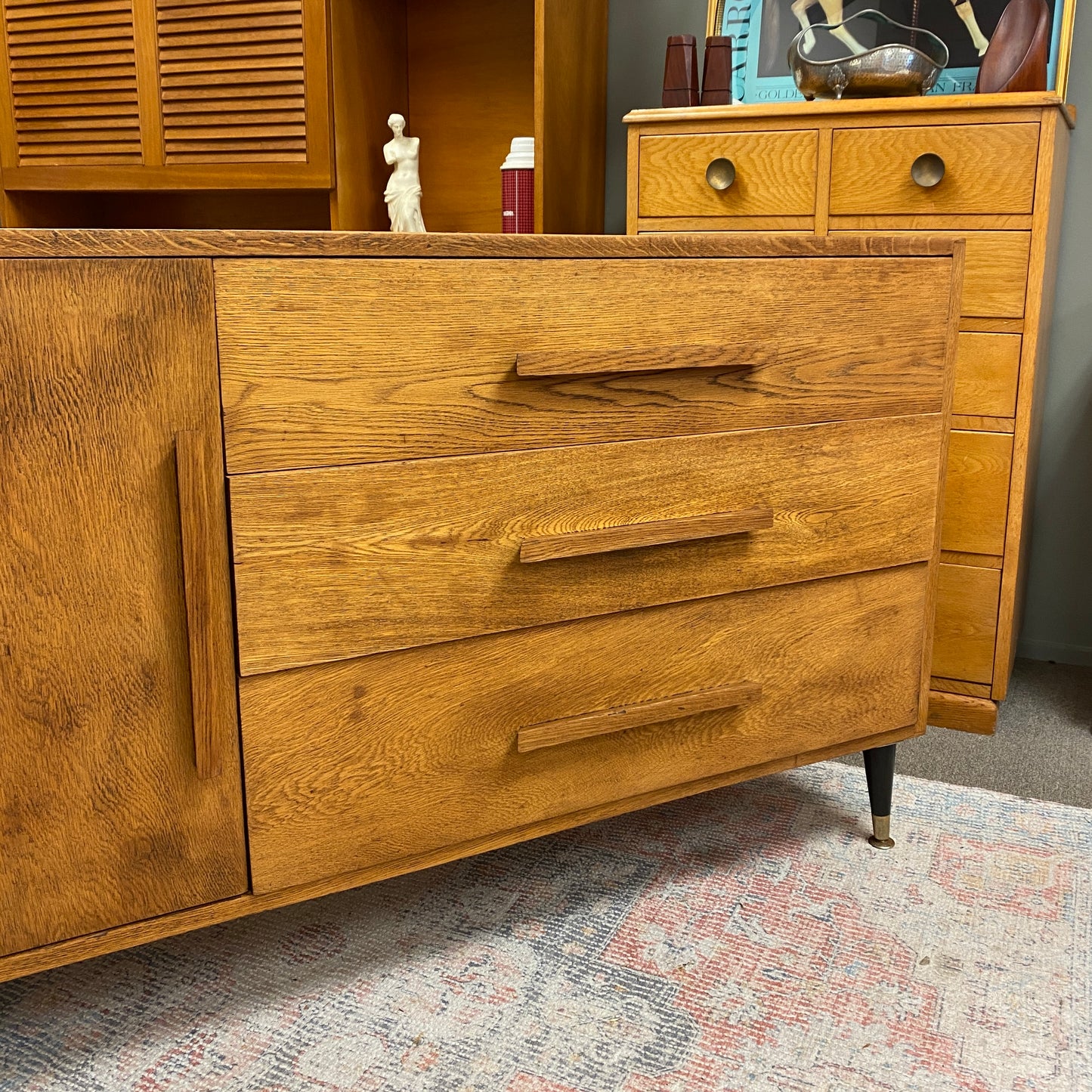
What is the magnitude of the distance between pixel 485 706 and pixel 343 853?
0.60ft

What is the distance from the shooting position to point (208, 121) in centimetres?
161

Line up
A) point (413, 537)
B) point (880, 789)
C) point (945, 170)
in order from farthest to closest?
point (945, 170), point (880, 789), point (413, 537)

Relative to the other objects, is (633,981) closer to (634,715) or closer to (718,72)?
(634,715)

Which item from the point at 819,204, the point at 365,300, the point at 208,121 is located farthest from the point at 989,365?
the point at 208,121

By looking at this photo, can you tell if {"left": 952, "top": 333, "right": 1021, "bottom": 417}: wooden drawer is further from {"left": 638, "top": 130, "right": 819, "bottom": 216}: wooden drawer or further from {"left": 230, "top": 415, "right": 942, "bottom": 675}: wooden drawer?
{"left": 230, "top": 415, "right": 942, "bottom": 675}: wooden drawer

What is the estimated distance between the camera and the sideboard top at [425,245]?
0.77m

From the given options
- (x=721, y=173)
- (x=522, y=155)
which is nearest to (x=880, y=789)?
(x=721, y=173)

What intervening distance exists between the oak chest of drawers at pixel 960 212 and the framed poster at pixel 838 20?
0.56ft

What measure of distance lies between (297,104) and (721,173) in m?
0.63

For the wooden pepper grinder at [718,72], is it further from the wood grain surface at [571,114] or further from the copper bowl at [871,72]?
the wood grain surface at [571,114]

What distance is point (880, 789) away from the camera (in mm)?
1348

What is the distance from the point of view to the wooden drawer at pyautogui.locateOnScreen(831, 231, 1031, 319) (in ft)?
4.97

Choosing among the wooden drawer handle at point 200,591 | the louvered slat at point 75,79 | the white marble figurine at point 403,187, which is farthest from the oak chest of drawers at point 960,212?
the wooden drawer handle at point 200,591

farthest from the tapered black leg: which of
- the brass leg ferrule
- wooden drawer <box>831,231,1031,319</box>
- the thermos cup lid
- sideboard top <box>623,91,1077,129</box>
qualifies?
the thermos cup lid
